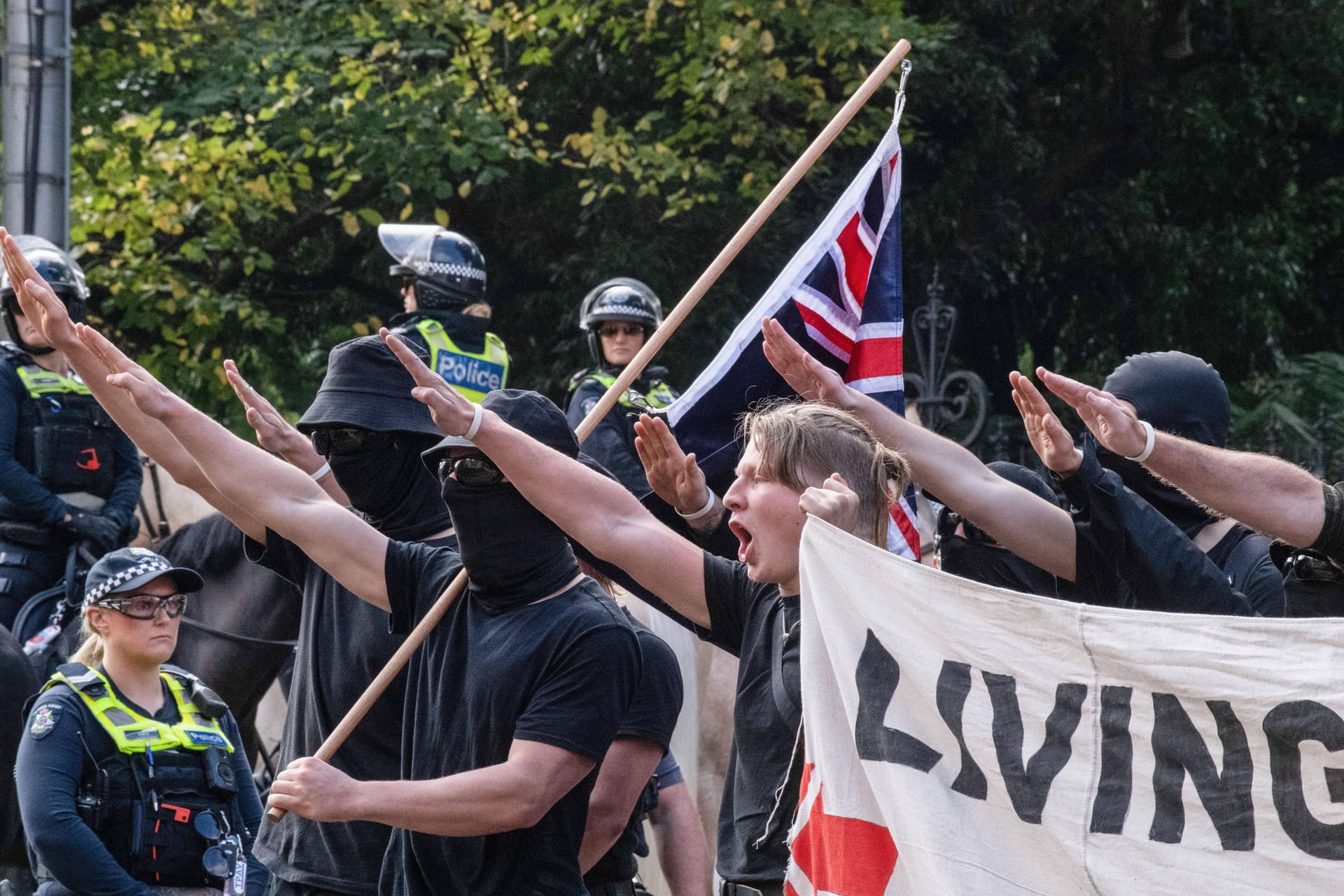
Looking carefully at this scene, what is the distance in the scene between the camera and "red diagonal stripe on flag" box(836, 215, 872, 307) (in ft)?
15.8

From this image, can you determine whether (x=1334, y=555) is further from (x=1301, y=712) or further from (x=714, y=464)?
(x=714, y=464)

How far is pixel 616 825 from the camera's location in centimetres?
451

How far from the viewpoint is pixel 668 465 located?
14.4 feet

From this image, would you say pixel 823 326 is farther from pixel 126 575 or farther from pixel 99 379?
pixel 126 575

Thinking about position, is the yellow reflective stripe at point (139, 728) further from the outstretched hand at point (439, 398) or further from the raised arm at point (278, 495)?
the outstretched hand at point (439, 398)

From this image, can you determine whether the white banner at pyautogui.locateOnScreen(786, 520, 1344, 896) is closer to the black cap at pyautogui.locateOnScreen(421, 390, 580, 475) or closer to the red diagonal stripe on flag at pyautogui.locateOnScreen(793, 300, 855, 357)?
the black cap at pyautogui.locateOnScreen(421, 390, 580, 475)

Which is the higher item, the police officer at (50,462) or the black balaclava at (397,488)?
the black balaclava at (397,488)

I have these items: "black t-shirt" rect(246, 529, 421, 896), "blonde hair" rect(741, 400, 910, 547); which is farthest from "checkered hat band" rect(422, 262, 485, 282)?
"blonde hair" rect(741, 400, 910, 547)

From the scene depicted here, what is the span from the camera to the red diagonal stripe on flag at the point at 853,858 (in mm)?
Result: 3480

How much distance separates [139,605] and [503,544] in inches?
87.9

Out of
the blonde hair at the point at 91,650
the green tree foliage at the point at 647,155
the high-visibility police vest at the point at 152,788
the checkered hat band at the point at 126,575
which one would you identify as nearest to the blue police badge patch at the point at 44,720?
the high-visibility police vest at the point at 152,788

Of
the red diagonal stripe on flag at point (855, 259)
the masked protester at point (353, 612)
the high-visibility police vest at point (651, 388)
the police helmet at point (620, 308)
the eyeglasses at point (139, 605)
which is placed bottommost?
the high-visibility police vest at point (651, 388)

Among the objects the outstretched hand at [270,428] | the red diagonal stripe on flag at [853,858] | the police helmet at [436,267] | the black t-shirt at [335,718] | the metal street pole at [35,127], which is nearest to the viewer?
the red diagonal stripe on flag at [853,858]

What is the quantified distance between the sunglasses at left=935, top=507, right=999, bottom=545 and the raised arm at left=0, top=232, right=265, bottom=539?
195cm
